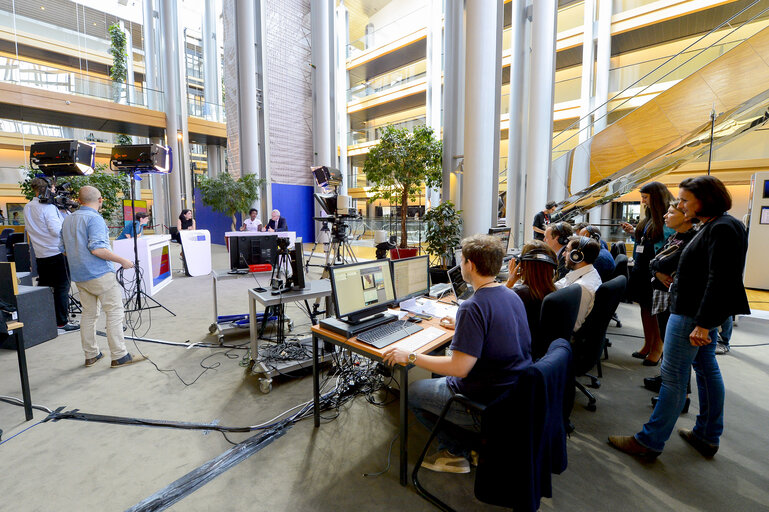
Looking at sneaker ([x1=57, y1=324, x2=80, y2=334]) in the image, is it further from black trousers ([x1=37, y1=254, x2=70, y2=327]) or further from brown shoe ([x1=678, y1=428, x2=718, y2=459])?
brown shoe ([x1=678, y1=428, x2=718, y2=459])

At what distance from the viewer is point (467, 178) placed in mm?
5883

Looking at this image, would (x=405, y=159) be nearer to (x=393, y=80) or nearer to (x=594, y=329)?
(x=594, y=329)

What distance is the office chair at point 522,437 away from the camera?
1.28 metres

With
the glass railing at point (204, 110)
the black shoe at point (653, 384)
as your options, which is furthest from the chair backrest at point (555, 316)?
the glass railing at point (204, 110)

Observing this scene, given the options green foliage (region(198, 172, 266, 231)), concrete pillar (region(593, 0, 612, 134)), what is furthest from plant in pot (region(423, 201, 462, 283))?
concrete pillar (region(593, 0, 612, 134))

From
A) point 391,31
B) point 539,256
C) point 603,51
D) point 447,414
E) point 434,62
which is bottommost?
point 447,414

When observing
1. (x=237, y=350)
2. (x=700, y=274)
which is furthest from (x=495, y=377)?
(x=237, y=350)

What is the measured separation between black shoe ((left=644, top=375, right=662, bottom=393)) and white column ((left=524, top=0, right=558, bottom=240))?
4818 mm

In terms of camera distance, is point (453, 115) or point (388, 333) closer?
point (388, 333)

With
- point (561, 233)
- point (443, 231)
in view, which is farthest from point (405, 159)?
point (561, 233)

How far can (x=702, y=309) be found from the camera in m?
1.80

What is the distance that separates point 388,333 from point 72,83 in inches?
582

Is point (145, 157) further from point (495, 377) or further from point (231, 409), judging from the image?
point (495, 377)

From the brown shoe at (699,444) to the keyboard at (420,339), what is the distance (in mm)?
1683
